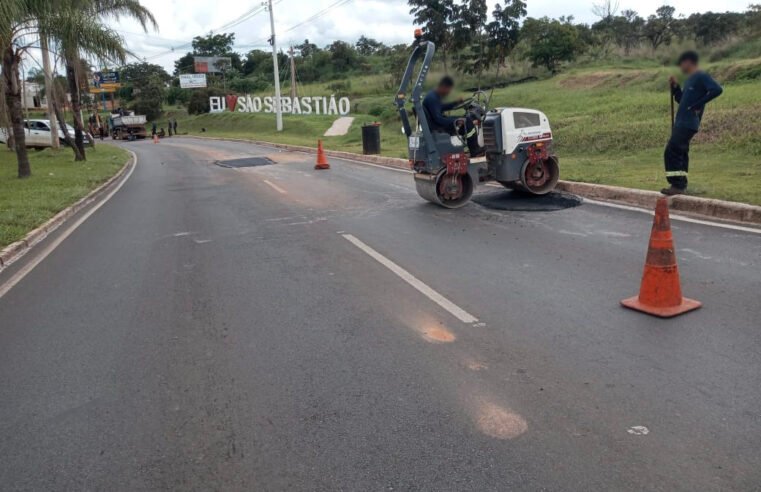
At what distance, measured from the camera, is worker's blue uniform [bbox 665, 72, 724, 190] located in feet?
30.0

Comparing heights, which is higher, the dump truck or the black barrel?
the dump truck

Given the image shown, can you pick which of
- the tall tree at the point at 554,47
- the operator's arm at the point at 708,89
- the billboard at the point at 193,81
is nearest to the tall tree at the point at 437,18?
the tall tree at the point at 554,47

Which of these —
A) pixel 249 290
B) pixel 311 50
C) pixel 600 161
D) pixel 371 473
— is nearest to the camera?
pixel 371 473

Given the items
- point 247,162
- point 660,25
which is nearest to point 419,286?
point 247,162

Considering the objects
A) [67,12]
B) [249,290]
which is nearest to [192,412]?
[249,290]

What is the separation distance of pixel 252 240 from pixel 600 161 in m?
8.47

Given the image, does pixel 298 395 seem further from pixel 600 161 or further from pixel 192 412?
pixel 600 161

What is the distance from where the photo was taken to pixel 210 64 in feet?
283

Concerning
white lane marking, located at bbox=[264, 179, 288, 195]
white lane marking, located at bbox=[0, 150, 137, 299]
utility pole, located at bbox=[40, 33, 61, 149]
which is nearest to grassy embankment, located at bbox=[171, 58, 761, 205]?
white lane marking, located at bbox=[264, 179, 288, 195]

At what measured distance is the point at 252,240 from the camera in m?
8.94

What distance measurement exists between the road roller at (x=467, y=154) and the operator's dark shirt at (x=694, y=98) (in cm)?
205

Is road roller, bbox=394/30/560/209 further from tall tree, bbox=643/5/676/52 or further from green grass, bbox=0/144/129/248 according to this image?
tall tree, bbox=643/5/676/52

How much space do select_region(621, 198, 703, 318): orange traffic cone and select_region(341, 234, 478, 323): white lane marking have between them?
4.57ft

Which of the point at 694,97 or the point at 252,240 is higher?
the point at 694,97
